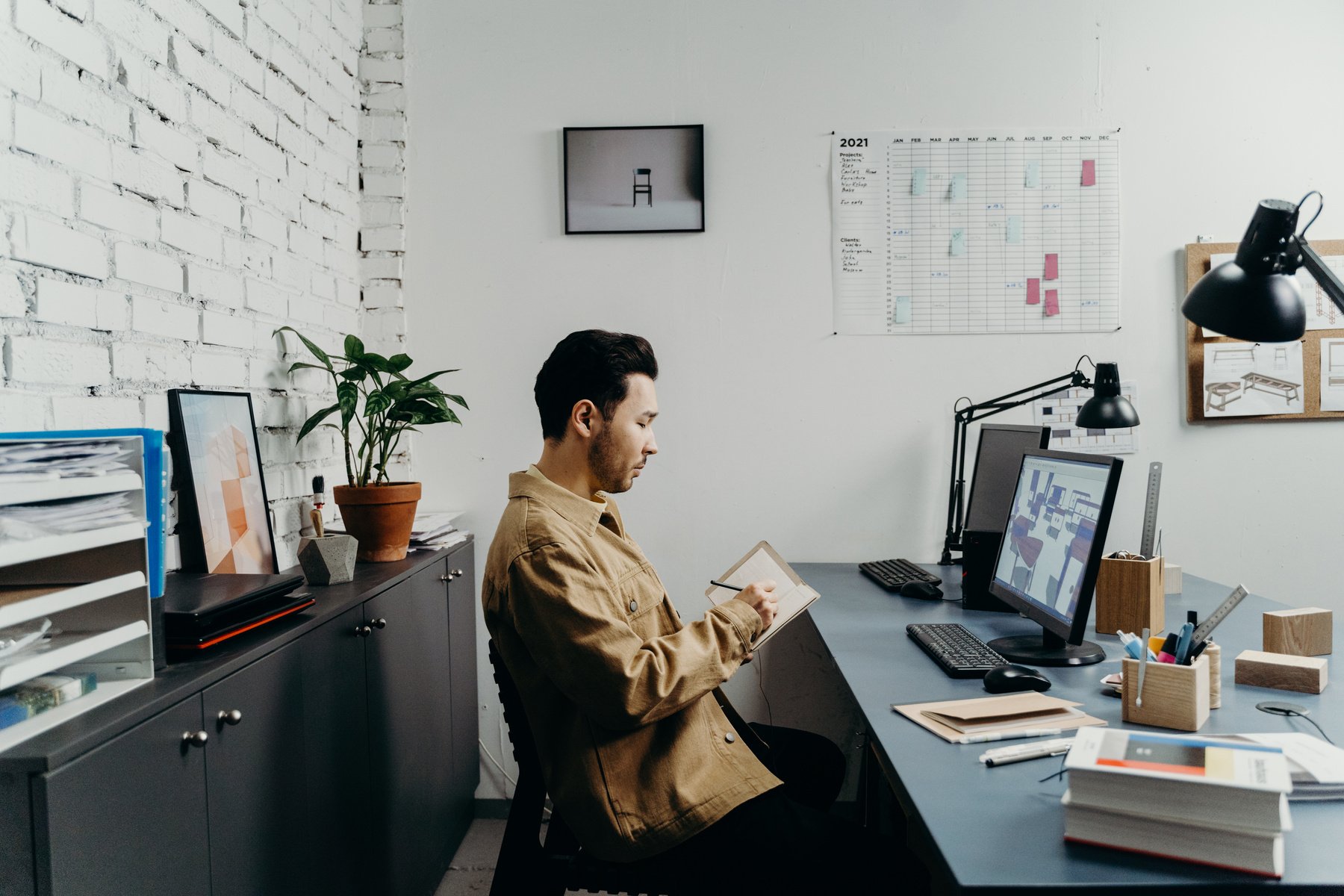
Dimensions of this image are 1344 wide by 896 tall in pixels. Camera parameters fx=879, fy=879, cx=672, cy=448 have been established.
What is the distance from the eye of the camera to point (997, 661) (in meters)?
1.69

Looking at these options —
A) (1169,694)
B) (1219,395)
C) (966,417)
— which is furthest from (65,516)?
(1219,395)

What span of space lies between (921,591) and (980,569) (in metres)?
0.20

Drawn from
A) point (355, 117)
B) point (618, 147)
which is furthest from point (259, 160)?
point (618, 147)

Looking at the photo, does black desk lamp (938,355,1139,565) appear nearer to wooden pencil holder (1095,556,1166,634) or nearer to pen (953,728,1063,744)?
wooden pencil holder (1095,556,1166,634)

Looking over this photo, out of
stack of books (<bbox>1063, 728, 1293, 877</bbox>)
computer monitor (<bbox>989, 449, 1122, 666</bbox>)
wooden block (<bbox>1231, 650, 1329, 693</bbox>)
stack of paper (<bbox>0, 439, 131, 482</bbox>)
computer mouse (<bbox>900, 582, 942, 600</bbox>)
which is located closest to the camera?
stack of books (<bbox>1063, 728, 1293, 877</bbox>)

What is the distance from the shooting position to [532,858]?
4.93ft

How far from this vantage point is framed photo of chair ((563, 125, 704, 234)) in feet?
9.21

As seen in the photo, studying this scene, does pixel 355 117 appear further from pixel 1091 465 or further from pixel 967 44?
pixel 1091 465

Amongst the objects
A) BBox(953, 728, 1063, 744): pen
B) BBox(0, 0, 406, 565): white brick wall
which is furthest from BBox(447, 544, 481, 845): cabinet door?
BBox(953, 728, 1063, 744): pen

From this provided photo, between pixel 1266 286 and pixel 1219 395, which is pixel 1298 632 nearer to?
pixel 1266 286

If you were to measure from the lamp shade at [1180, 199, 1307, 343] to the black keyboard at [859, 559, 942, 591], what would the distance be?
1.23 m

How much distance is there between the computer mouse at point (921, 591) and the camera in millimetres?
2338

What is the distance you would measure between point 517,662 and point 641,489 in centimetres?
139

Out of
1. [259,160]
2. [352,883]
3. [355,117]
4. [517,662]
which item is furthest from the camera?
[355,117]
